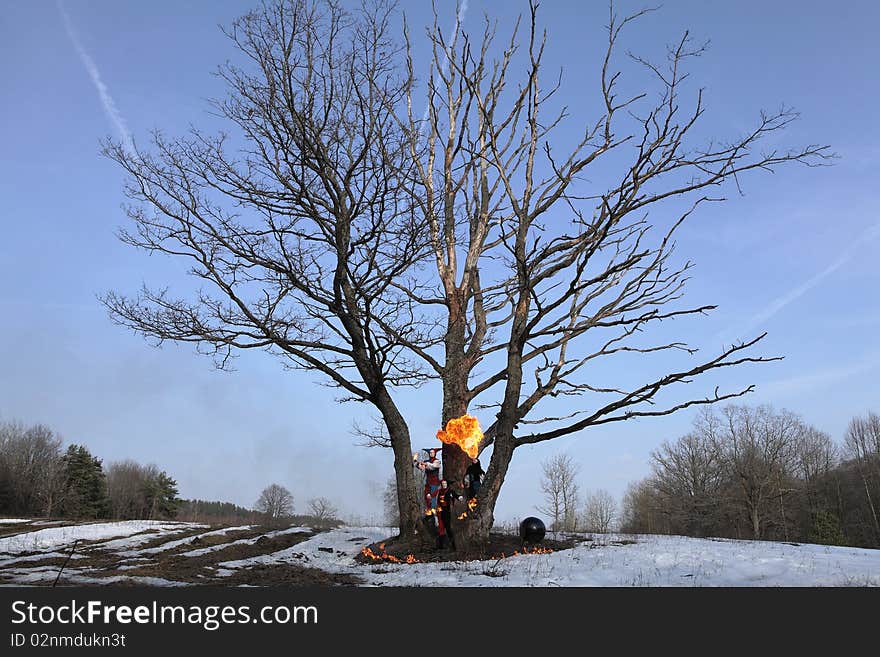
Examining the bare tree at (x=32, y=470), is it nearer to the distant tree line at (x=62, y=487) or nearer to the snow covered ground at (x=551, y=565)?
the distant tree line at (x=62, y=487)

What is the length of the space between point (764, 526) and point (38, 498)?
133 feet

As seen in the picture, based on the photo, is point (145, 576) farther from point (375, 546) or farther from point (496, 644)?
point (496, 644)

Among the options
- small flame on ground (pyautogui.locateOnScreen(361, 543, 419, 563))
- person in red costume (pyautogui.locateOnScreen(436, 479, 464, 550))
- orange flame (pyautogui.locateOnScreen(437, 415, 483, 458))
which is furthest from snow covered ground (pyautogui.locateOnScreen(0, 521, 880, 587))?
orange flame (pyautogui.locateOnScreen(437, 415, 483, 458))

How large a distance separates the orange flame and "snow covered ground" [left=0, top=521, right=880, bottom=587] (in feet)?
7.47

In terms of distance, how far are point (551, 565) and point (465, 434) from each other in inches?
131

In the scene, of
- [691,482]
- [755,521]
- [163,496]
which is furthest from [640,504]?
[163,496]

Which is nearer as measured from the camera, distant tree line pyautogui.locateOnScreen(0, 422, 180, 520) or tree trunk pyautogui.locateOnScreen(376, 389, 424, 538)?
tree trunk pyautogui.locateOnScreen(376, 389, 424, 538)

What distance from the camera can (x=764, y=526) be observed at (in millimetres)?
29188

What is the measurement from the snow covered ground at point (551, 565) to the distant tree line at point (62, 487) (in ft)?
84.5

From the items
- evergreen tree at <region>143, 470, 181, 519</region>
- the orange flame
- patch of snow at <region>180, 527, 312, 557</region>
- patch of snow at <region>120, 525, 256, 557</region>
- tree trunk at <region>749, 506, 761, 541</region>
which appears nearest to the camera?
the orange flame

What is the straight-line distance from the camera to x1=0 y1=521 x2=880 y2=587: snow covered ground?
639cm

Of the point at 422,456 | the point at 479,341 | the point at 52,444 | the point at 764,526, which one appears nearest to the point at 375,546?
the point at 422,456

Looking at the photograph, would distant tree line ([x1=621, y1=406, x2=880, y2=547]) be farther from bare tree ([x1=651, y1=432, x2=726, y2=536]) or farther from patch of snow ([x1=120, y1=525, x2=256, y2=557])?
patch of snow ([x1=120, y1=525, x2=256, y2=557])

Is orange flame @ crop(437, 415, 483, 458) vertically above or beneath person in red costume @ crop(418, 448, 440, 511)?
above
